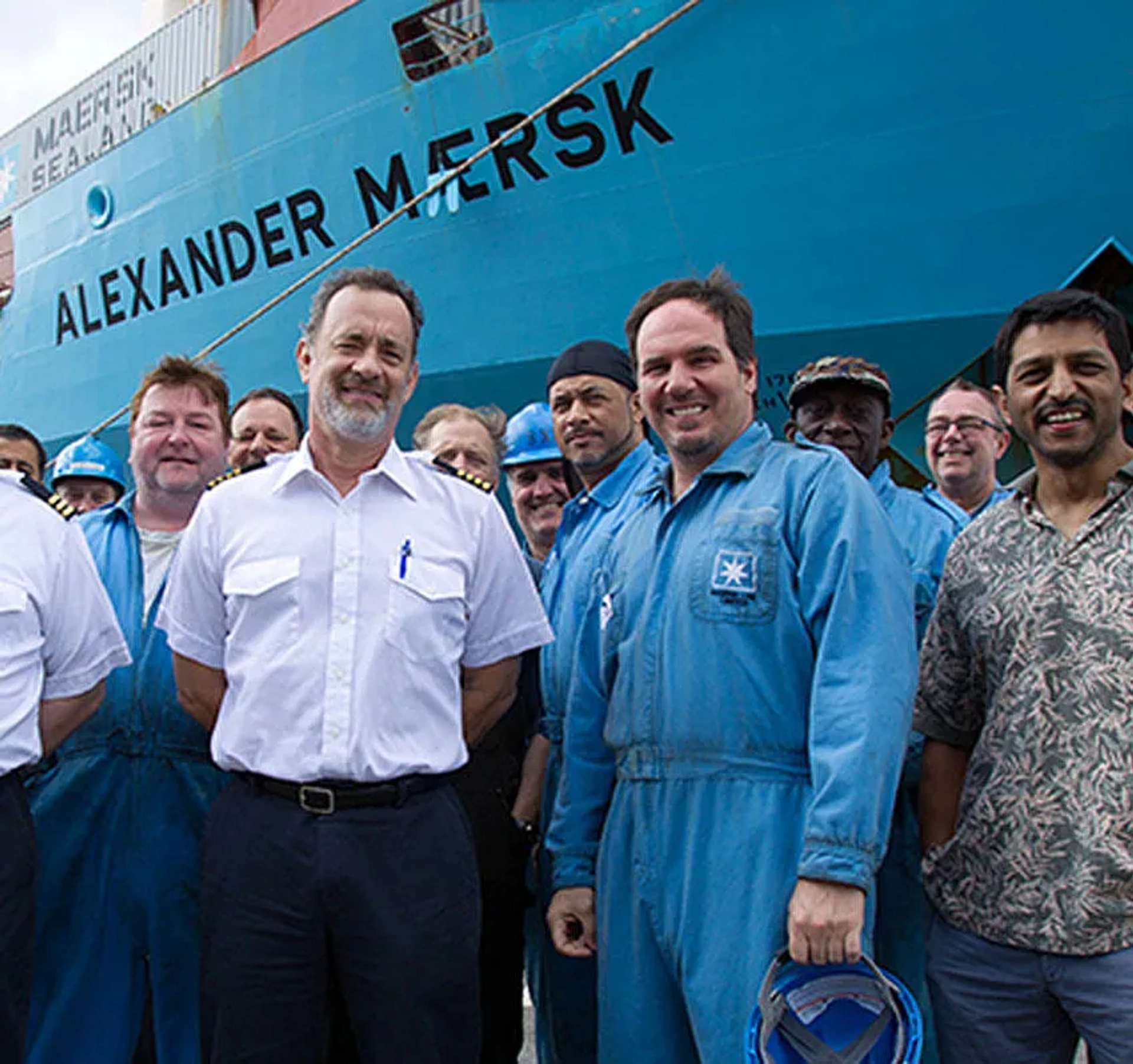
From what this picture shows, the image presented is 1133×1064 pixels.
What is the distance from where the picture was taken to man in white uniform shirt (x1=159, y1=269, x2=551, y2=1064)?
196 centimetres

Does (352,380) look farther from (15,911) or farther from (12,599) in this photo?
(15,911)

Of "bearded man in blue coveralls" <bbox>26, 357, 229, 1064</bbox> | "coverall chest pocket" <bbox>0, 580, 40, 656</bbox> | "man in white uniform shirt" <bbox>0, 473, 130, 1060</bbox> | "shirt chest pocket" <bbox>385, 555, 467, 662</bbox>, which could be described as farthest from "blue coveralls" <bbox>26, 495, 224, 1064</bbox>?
"shirt chest pocket" <bbox>385, 555, 467, 662</bbox>

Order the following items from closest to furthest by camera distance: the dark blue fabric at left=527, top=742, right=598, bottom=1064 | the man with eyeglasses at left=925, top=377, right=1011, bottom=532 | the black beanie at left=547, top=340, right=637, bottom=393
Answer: the dark blue fabric at left=527, top=742, right=598, bottom=1064
the black beanie at left=547, top=340, right=637, bottom=393
the man with eyeglasses at left=925, top=377, right=1011, bottom=532

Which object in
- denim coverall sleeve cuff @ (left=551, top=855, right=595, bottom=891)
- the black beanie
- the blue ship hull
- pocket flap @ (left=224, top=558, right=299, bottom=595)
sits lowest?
denim coverall sleeve cuff @ (left=551, top=855, right=595, bottom=891)

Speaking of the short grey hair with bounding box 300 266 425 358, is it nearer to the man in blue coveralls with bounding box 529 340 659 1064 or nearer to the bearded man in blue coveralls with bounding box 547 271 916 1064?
the bearded man in blue coveralls with bounding box 547 271 916 1064

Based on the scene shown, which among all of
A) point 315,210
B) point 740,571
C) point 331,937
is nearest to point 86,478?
point 331,937

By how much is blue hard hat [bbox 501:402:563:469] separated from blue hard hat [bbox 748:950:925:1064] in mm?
2203

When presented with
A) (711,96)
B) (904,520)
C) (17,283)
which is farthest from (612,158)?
(17,283)

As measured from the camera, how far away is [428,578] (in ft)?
7.18

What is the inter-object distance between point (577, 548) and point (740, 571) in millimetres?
1013

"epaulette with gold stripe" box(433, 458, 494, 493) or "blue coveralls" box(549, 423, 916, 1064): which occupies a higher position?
"epaulette with gold stripe" box(433, 458, 494, 493)

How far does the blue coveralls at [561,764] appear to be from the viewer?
2652mm

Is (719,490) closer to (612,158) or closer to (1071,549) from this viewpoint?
(1071,549)

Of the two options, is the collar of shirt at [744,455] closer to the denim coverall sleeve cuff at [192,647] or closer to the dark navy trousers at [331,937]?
the dark navy trousers at [331,937]
